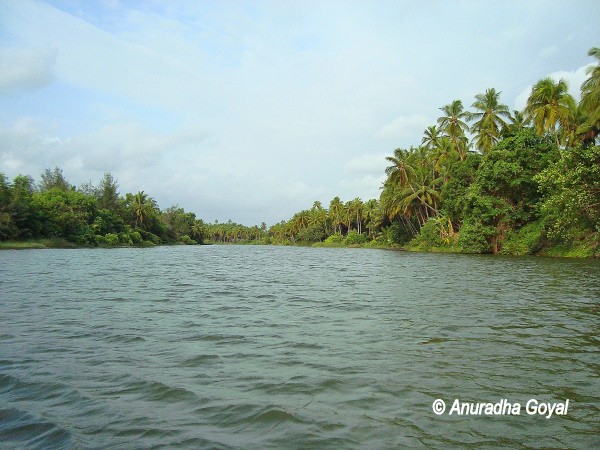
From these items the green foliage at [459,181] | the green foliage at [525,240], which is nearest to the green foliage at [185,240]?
the green foliage at [459,181]

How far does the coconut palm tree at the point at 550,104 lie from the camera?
132 ft

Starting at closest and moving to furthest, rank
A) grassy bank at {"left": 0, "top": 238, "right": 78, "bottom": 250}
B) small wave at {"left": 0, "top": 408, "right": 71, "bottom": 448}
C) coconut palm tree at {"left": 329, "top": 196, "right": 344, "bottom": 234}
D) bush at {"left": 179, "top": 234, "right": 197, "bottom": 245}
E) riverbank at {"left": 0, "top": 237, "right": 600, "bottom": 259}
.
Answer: small wave at {"left": 0, "top": 408, "right": 71, "bottom": 448}
riverbank at {"left": 0, "top": 237, "right": 600, "bottom": 259}
grassy bank at {"left": 0, "top": 238, "right": 78, "bottom": 250}
coconut palm tree at {"left": 329, "top": 196, "right": 344, "bottom": 234}
bush at {"left": 179, "top": 234, "right": 197, "bottom": 245}

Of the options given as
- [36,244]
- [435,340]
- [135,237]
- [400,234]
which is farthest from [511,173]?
[135,237]

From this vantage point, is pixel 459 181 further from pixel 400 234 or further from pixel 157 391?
pixel 157 391

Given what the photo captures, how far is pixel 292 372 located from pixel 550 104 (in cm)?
4485

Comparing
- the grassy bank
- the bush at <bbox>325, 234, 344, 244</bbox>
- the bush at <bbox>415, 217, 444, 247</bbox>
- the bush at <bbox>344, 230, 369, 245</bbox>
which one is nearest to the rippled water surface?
the bush at <bbox>415, 217, 444, 247</bbox>

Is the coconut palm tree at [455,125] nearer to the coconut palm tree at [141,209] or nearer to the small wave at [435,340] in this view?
the small wave at [435,340]

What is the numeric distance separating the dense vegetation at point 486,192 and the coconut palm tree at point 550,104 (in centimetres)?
10

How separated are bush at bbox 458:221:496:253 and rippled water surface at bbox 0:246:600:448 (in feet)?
105

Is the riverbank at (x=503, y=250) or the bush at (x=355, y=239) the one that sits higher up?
the bush at (x=355, y=239)

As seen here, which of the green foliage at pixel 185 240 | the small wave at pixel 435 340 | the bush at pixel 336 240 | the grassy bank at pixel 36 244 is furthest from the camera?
the green foliage at pixel 185 240

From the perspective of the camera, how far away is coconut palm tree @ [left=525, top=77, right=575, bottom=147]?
40250mm

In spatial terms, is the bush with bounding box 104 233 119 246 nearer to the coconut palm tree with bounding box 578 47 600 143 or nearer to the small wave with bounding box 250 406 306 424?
the coconut palm tree with bounding box 578 47 600 143

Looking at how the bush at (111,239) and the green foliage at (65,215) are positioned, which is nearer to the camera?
the green foliage at (65,215)
